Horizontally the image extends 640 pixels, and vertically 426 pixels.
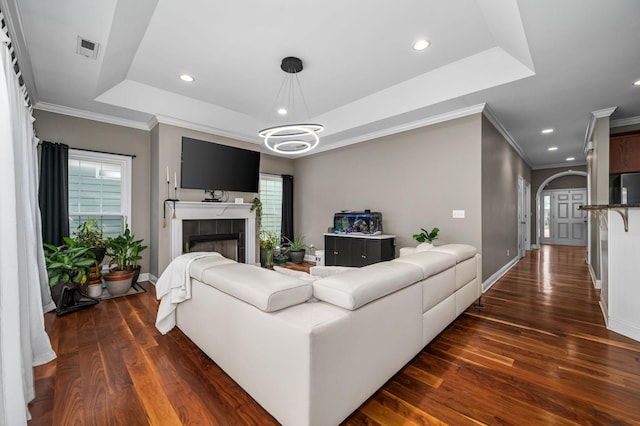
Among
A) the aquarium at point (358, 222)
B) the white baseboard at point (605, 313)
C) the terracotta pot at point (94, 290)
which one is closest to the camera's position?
the white baseboard at point (605, 313)

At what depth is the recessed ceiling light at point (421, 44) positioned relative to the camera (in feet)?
9.37

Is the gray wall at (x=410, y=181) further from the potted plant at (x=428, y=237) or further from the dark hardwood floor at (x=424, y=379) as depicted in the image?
the dark hardwood floor at (x=424, y=379)

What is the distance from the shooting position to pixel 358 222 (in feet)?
17.1

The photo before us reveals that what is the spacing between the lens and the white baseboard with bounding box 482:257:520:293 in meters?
4.02

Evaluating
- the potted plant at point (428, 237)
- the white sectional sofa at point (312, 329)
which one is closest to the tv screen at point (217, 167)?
the white sectional sofa at point (312, 329)

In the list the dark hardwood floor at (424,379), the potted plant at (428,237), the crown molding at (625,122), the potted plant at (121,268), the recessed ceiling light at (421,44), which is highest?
the recessed ceiling light at (421,44)

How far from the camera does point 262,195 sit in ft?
20.9

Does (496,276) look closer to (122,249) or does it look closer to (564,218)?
(122,249)

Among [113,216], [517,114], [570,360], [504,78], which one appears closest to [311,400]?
[570,360]

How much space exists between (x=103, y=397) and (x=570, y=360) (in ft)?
11.0

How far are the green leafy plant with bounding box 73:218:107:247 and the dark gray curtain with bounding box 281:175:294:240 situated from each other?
3.54 meters

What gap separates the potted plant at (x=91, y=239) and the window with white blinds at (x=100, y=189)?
0.20 meters

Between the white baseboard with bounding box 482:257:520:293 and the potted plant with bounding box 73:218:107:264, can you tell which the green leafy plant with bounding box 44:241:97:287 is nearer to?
the potted plant with bounding box 73:218:107:264

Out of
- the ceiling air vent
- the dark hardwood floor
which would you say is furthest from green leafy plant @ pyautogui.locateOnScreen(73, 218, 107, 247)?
A: the ceiling air vent
